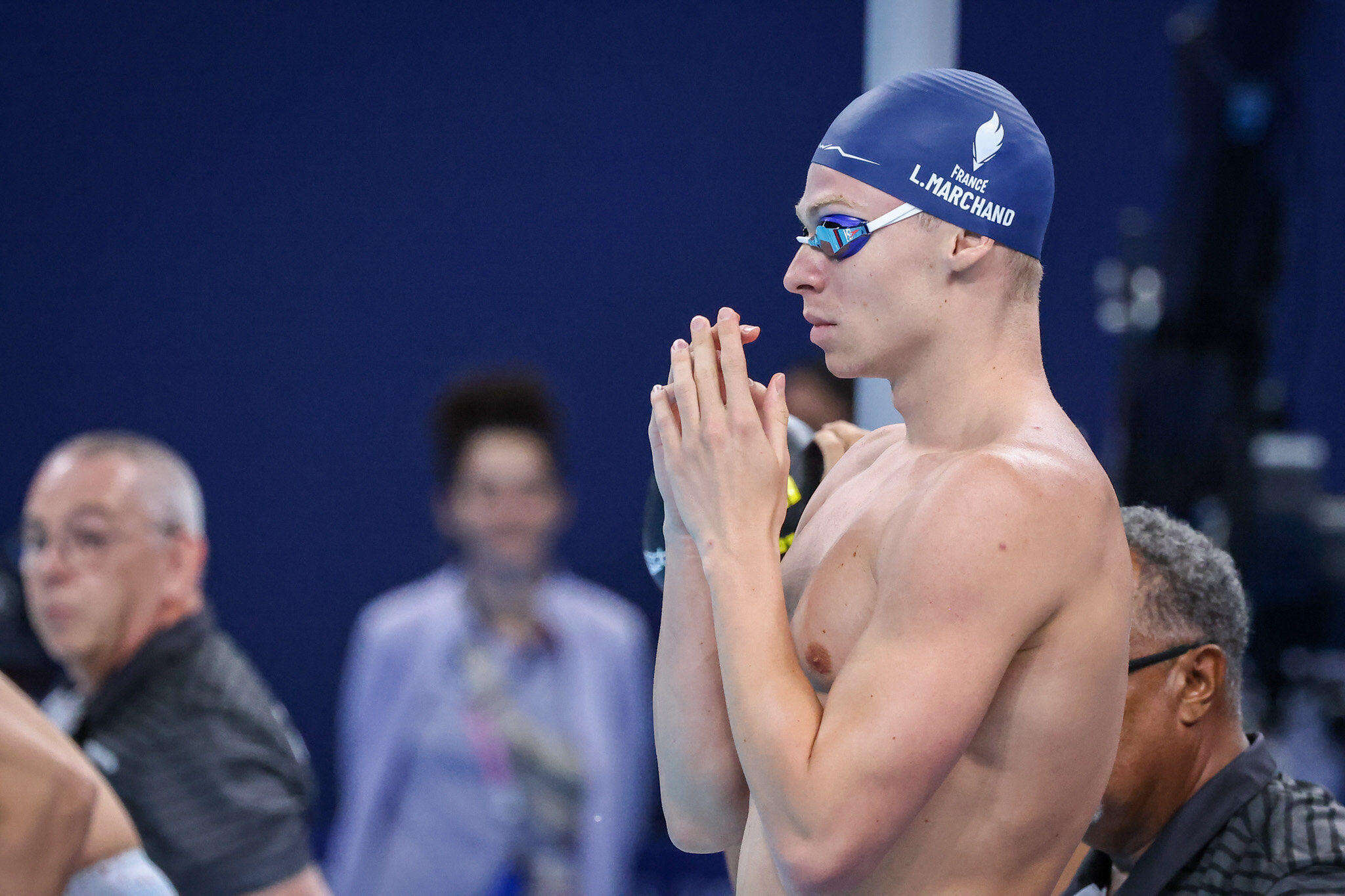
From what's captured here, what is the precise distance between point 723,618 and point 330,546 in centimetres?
394

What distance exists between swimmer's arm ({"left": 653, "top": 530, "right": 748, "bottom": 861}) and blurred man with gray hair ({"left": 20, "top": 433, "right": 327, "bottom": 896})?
1.36m

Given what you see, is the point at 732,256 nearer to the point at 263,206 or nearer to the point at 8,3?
the point at 263,206

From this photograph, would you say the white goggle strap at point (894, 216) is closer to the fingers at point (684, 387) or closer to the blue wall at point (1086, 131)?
the fingers at point (684, 387)

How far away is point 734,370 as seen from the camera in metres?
1.20

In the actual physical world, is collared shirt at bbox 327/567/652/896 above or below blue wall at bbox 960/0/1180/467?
below

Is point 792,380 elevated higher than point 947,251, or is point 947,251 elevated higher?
point 947,251

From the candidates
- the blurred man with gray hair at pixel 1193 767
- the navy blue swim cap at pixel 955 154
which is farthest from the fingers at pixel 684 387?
the blurred man with gray hair at pixel 1193 767

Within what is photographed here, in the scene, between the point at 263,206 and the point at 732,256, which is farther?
the point at 263,206

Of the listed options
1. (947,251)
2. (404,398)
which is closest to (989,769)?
(947,251)

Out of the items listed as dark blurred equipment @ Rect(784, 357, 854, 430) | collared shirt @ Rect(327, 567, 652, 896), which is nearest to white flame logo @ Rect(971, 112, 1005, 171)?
dark blurred equipment @ Rect(784, 357, 854, 430)

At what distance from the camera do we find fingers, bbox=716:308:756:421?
1186mm

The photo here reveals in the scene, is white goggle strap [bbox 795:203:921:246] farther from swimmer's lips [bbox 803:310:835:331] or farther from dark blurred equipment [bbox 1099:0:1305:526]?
dark blurred equipment [bbox 1099:0:1305:526]

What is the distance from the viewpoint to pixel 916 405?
128cm

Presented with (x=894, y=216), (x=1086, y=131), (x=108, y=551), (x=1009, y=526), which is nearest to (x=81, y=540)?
(x=108, y=551)
